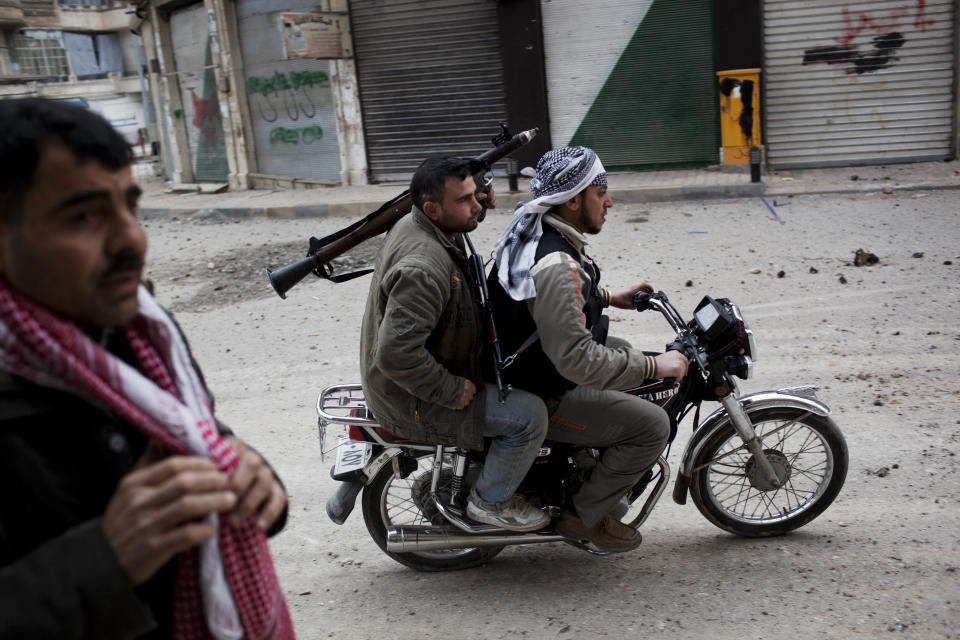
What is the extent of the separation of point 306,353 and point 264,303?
1.93 metres

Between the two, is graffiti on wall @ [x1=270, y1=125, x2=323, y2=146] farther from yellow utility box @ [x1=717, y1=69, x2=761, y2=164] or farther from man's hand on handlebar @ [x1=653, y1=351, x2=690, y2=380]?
man's hand on handlebar @ [x1=653, y1=351, x2=690, y2=380]

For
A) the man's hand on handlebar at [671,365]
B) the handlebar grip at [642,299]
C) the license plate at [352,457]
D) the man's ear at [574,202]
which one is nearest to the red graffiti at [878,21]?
the handlebar grip at [642,299]

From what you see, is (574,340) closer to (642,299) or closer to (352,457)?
(642,299)

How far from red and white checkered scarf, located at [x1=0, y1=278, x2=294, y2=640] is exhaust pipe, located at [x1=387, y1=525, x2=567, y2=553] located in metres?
2.19

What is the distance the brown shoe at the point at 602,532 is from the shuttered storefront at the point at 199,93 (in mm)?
16956

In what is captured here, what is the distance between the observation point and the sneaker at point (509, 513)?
3.52 meters

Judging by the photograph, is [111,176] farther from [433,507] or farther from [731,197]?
[731,197]

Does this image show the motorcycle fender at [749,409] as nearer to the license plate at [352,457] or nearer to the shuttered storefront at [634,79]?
the license plate at [352,457]

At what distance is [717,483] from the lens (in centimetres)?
396

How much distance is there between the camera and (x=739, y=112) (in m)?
13.0

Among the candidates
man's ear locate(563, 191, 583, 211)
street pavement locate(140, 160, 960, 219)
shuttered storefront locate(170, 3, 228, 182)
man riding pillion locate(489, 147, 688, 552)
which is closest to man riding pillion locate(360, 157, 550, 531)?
man riding pillion locate(489, 147, 688, 552)

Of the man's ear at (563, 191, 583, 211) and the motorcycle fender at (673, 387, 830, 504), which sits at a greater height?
the man's ear at (563, 191, 583, 211)

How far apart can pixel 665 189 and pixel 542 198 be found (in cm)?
937

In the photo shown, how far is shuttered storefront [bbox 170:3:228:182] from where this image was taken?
733 inches
